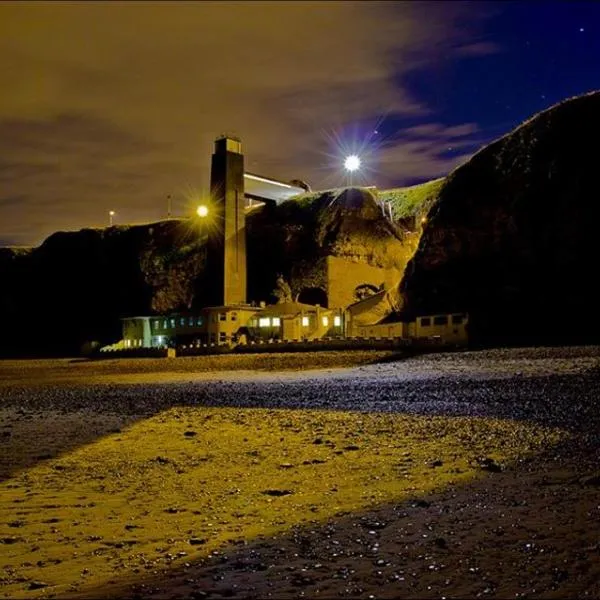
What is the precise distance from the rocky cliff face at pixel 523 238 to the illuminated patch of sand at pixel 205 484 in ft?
98.2

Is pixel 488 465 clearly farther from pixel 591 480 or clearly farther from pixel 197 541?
pixel 197 541

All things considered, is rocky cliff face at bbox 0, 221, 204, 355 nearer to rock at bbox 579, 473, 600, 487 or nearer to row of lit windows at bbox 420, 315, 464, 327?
row of lit windows at bbox 420, 315, 464, 327

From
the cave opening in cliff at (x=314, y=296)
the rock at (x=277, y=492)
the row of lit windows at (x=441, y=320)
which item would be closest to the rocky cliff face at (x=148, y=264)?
the cave opening in cliff at (x=314, y=296)

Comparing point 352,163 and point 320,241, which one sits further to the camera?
point 352,163

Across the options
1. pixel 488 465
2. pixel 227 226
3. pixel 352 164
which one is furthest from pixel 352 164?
pixel 488 465

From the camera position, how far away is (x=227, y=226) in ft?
251

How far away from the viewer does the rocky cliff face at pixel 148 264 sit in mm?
78750

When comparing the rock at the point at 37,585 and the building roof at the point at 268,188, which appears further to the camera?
the building roof at the point at 268,188

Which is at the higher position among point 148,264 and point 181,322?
point 148,264

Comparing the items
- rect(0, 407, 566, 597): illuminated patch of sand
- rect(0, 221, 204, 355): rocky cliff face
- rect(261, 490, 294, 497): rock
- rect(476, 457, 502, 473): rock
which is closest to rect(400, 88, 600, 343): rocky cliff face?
rect(0, 407, 566, 597): illuminated patch of sand

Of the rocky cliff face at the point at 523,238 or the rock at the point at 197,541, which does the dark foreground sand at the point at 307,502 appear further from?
the rocky cliff face at the point at 523,238

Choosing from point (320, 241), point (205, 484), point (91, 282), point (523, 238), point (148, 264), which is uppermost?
point (320, 241)

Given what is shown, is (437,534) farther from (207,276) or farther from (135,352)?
(207,276)

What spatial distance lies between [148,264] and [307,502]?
288 feet
